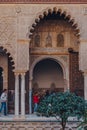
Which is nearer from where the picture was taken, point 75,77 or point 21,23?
point 21,23

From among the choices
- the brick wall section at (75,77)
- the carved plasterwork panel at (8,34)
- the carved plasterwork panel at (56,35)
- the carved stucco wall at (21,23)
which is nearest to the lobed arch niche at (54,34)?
the carved plasterwork panel at (56,35)

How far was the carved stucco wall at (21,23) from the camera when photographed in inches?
617

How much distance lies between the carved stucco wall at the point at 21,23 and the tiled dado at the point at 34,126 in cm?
198

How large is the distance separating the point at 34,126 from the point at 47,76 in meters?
3.99

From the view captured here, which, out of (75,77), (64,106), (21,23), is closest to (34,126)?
(75,77)

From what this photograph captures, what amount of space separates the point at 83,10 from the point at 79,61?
5.92ft

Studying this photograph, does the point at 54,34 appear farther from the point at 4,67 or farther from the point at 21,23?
the point at 4,67

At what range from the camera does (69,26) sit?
17.3m

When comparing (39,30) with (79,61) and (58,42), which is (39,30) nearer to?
(58,42)

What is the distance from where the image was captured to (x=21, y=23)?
15.7m

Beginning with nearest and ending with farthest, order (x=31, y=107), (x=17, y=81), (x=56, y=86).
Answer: (x=17, y=81) → (x=31, y=107) → (x=56, y=86)

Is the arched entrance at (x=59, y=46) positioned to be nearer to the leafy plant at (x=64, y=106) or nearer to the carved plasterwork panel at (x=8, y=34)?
the carved plasterwork panel at (x=8, y=34)

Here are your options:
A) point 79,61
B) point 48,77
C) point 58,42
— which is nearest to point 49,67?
point 48,77

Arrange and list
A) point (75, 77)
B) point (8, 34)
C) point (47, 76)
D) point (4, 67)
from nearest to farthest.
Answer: point (8, 34)
point (75, 77)
point (4, 67)
point (47, 76)
